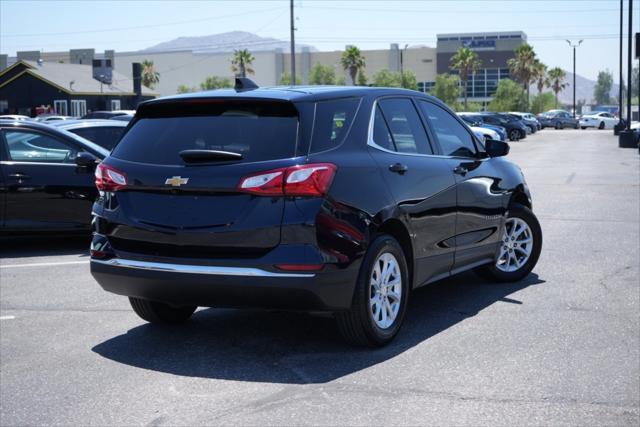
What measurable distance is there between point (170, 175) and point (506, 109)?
103324mm

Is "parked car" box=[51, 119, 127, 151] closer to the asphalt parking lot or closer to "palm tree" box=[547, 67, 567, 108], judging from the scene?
the asphalt parking lot

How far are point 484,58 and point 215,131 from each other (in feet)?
459

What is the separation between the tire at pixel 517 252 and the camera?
8.46 metres

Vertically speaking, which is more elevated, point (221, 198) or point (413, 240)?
point (221, 198)

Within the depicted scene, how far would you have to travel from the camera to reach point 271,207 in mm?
5527

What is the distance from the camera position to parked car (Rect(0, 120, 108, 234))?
10.5 metres

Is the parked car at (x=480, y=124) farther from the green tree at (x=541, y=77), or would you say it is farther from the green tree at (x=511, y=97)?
the green tree at (x=541, y=77)

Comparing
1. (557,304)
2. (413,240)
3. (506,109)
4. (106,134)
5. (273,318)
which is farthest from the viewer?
(506,109)

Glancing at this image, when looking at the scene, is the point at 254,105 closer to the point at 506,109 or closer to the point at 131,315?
the point at 131,315

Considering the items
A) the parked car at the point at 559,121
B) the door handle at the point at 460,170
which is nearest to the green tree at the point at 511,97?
the parked car at the point at 559,121

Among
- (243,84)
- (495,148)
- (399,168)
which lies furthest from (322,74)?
(399,168)

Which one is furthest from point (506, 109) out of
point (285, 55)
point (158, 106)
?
point (158, 106)

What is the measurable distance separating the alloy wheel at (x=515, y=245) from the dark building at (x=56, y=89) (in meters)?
61.0

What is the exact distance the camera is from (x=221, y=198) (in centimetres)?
561
